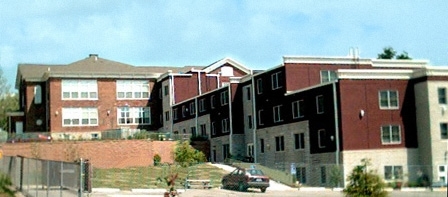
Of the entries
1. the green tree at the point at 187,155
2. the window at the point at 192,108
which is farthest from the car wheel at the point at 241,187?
the window at the point at 192,108

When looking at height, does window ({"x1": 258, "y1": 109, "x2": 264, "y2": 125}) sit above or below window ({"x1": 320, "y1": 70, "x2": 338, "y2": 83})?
below

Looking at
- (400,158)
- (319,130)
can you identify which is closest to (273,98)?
(319,130)

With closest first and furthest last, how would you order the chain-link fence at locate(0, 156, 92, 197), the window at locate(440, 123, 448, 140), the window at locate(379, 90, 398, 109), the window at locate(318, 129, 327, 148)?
the chain-link fence at locate(0, 156, 92, 197) → the window at locate(440, 123, 448, 140) → the window at locate(379, 90, 398, 109) → the window at locate(318, 129, 327, 148)

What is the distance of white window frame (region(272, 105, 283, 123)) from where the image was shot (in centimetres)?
5622

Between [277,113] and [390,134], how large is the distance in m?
11.0

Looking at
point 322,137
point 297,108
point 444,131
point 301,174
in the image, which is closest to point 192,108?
point 297,108

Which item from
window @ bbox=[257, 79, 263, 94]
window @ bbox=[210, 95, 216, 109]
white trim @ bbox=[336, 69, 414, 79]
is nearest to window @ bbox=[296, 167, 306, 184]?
white trim @ bbox=[336, 69, 414, 79]

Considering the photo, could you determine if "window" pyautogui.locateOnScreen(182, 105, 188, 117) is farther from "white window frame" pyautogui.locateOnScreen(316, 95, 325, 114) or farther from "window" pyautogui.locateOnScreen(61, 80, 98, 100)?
"white window frame" pyautogui.locateOnScreen(316, 95, 325, 114)

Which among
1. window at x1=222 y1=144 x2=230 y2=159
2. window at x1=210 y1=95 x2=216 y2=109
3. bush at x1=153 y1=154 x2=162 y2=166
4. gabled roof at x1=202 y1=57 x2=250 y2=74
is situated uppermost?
gabled roof at x1=202 y1=57 x2=250 y2=74

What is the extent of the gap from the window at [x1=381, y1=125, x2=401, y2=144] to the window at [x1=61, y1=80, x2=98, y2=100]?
39646mm

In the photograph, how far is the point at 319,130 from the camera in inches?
1980

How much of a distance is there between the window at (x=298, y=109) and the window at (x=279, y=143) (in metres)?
2.86

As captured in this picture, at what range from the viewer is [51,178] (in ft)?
74.7

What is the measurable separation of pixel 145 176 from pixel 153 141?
1803 centimetres
